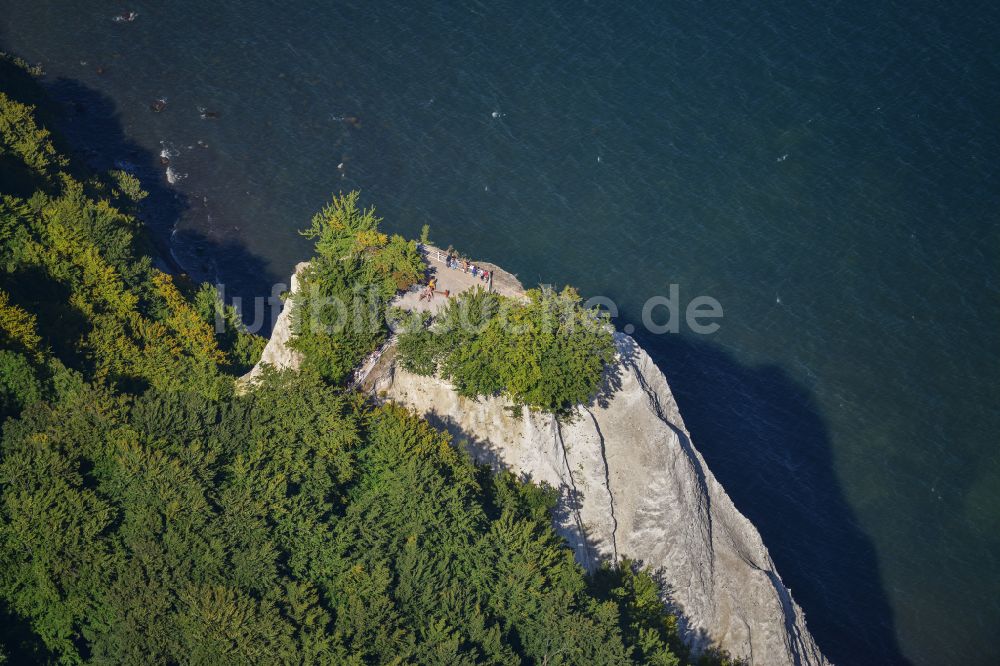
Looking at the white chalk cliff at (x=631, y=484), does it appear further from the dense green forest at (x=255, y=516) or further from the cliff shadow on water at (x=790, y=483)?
the cliff shadow on water at (x=790, y=483)

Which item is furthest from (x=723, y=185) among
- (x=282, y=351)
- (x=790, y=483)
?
(x=282, y=351)

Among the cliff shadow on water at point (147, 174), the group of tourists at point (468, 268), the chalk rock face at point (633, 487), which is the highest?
the group of tourists at point (468, 268)

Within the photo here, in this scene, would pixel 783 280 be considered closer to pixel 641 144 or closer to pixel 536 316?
pixel 641 144

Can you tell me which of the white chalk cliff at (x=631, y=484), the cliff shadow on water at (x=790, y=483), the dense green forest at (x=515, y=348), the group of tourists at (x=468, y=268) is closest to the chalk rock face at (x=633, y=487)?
the white chalk cliff at (x=631, y=484)

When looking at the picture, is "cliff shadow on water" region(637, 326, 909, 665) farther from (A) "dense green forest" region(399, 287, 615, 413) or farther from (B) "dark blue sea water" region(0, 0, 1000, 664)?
(A) "dense green forest" region(399, 287, 615, 413)

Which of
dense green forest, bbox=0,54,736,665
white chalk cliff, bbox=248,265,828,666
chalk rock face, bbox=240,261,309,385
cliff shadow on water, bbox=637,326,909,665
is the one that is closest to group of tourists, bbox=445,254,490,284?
dense green forest, bbox=0,54,736,665

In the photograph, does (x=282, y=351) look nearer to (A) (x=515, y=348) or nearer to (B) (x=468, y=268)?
(B) (x=468, y=268)
